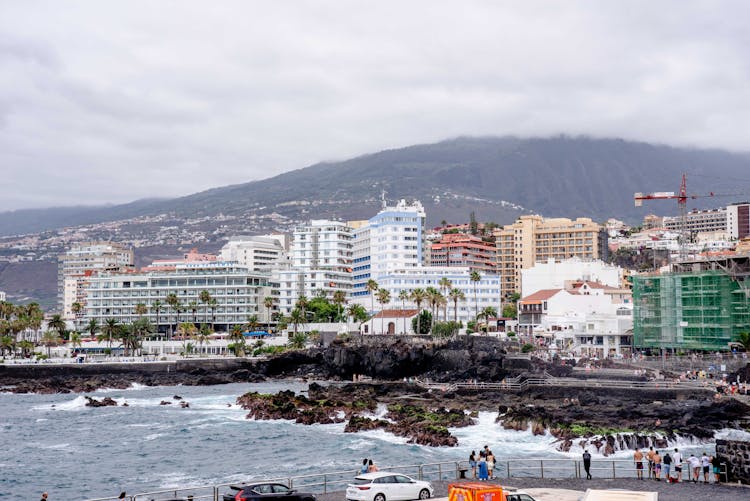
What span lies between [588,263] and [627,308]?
40434mm

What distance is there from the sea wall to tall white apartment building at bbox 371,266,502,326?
422 feet

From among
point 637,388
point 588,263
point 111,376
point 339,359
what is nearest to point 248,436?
point 637,388

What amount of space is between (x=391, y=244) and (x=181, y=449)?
125 m

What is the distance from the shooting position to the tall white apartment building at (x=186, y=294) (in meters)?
184

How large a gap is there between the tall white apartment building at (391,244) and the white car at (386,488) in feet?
480

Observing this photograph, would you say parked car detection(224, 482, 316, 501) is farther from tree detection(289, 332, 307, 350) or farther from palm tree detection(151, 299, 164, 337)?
palm tree detection(151, 299, 164, 337)

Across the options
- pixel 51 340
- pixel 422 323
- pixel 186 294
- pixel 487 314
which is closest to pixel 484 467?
pixel 422 323

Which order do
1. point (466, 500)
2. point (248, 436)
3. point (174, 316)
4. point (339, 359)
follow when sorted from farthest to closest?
point (174, 316), point (339, 359), point (248, 436), point (466, 500)

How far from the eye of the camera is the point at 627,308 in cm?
13150

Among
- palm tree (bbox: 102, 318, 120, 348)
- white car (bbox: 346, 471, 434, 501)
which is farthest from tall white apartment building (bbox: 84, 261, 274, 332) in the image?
white car (bbox: 346, 471, 434, 501)

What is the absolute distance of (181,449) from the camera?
6281 centimetres

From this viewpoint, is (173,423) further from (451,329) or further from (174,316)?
(174,316)

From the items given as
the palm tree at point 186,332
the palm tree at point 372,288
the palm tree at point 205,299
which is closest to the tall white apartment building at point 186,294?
the palm tree at point 205,299

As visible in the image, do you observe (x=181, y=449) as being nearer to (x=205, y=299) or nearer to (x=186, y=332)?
(x=186, y=332)
